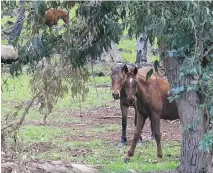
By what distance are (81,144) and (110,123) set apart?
2.67m

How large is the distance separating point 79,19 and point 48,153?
13.8 ft

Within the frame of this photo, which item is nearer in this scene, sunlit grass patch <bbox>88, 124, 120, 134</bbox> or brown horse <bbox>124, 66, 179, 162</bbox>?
brown horse <bbox>124, 66, 179, 162</bbox>

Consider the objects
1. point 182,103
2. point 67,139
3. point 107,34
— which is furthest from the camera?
point 67,139

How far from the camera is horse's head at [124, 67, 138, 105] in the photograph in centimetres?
1080

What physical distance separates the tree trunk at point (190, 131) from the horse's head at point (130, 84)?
1.95 metres

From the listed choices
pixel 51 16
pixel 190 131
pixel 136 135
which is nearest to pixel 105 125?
pixel 136 135

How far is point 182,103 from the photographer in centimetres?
885

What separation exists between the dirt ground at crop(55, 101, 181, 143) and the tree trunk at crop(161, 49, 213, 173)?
13.6 ft

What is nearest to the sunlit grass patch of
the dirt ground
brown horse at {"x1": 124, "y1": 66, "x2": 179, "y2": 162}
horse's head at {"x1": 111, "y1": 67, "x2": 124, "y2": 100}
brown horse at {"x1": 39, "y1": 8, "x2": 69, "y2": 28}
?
the dirt ground

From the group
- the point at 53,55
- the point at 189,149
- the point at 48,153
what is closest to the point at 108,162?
the point at 48,153

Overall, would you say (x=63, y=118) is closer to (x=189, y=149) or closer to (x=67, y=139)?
(x=67, y=139)

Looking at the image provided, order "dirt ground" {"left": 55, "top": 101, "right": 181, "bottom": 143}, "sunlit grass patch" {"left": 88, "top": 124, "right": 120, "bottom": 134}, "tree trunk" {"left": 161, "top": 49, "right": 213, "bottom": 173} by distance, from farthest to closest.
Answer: "sunlit grass patch" {"left": 88, "top": 124, "right": 120, "bottom": 134}
"dirt ground" {"left": 55, "top": 101, "right": 181, "bottom": 143}
"tree trunk" {"left": 161, "top": 49, "right": 213, "bottom": 173}

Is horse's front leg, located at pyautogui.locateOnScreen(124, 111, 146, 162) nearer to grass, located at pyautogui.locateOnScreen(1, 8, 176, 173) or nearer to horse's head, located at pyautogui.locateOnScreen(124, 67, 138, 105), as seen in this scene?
grass, located at pyautogui.locateOnScreen(1, 8, 176, 173)

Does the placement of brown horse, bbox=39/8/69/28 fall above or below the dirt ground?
above
